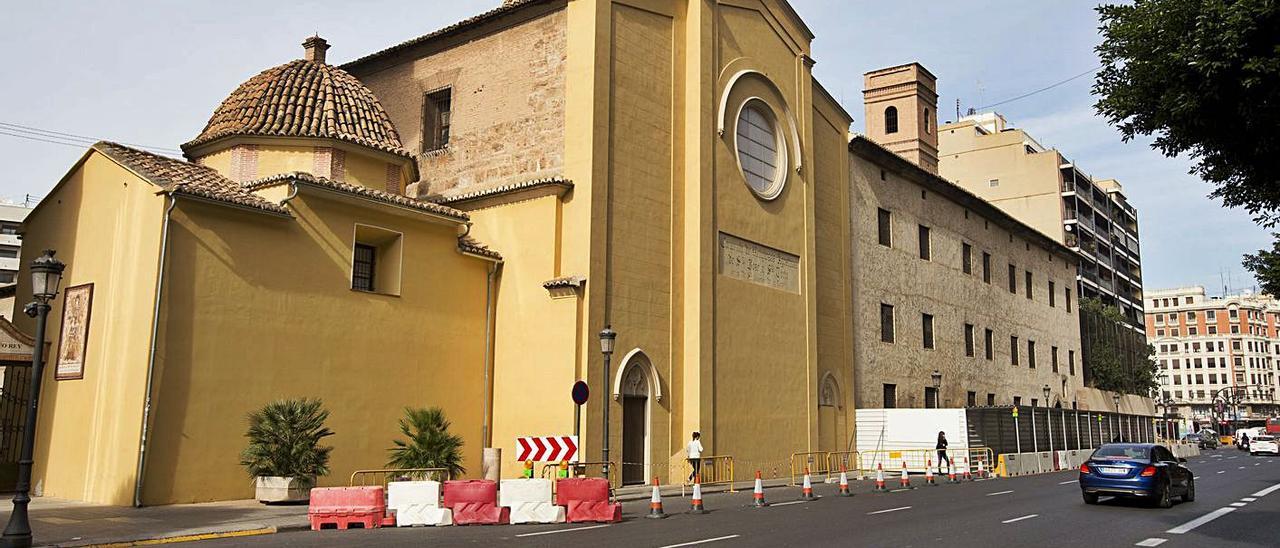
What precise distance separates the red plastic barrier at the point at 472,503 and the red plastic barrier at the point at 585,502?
104 cm

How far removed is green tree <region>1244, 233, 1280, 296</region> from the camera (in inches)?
645

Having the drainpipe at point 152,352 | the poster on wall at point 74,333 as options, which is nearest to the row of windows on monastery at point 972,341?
the drainpipe at point 152,352

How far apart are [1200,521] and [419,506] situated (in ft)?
40.4

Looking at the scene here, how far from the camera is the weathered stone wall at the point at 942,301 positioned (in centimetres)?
3475

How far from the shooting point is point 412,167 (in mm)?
24125

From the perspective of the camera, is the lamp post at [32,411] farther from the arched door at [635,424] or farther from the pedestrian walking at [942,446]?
the pedestrian walking at [942,446]

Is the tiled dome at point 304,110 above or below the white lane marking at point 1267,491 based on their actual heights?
above

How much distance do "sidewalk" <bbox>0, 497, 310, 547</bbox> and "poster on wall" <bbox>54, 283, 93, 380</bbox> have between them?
7.78ft

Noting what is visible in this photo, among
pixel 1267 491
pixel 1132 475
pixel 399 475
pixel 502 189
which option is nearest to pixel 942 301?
pixel 1267 491

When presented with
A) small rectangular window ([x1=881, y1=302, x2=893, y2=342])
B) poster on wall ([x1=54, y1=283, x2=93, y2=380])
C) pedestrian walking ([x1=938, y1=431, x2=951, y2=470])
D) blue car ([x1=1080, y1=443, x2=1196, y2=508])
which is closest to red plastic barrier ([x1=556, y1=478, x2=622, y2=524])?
blue car ([x1=1080, y1=443, x2=1196, y2=508])

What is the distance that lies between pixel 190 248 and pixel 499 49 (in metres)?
10.6

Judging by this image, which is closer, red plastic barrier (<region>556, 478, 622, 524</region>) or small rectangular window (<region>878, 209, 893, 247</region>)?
red plastic barrier (<region>556, 478, 622, 524</region>)

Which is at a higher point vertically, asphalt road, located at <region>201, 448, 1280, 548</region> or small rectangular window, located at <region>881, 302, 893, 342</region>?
small rectangular window, located at <region>881, 302, 893, 342</region>

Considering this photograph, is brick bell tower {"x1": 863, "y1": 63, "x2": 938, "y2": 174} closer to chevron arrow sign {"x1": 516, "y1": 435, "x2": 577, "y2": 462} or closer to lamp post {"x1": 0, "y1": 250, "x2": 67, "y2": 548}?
chevron arrow sign {"x1": 516, "y1": 435, "x2": 577, "y2": 462}
